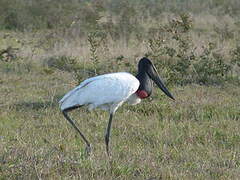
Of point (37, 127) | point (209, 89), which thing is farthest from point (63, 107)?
point (209, 89)

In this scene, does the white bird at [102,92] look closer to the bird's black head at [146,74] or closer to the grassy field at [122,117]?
the bird's black head at [146,74]

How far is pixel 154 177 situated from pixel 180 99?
3574 mm

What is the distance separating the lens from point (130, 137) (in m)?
5.89

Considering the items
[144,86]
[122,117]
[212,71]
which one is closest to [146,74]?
[144,86]

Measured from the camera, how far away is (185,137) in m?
5.82

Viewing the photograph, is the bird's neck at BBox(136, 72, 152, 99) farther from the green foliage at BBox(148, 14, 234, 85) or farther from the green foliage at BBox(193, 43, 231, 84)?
the green foliage at BBox(193, 43, 231, 84)

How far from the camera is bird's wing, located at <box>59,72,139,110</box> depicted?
5270 mm

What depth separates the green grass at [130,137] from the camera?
433cm

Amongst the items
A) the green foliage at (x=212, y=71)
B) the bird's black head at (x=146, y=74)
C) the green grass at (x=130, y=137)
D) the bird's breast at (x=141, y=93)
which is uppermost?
the bird's black head at (x=146, y=74)

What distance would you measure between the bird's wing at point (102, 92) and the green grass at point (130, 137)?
461 millimetres

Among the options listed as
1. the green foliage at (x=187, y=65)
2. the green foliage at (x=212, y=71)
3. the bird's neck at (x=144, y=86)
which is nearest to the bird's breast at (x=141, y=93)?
the bird's neck at (x=144, y=86)

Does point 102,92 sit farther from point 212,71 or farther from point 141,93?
point 212,71

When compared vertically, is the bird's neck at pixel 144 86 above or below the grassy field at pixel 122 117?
above

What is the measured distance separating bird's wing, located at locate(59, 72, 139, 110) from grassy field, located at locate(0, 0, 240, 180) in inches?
18.5
